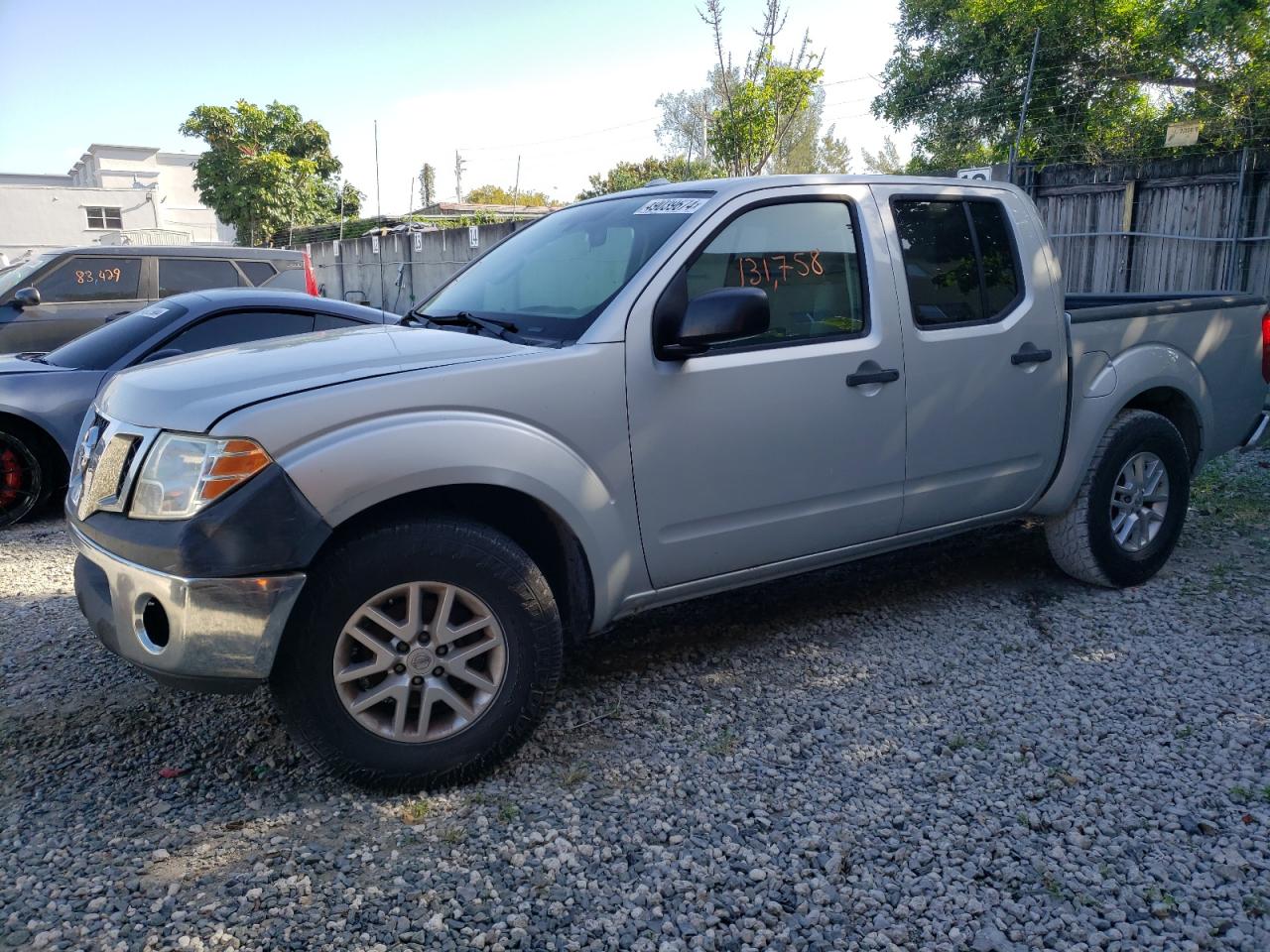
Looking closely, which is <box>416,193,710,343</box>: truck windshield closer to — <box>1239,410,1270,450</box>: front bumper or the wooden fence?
<box>1239,410,1270,450</box>: front bumper

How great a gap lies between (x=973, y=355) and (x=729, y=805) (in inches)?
84.2

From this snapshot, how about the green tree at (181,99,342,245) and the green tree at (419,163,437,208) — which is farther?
the green tree at (419,163,437,208)

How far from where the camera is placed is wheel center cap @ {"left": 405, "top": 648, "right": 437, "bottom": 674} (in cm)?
297

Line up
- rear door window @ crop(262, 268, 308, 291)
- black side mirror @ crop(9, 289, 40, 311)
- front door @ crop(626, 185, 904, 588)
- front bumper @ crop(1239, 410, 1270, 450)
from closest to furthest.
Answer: front door @ crop(626, 185, 904, 588) → front bumper @ crop(1239, 410, 1270, 450) → black side mirror @ crop(9, 289, 40, 311) → rear door window @ crop(262, 268, 308, 291)

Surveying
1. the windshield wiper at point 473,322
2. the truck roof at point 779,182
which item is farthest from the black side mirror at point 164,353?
the truck roof at point 779,182

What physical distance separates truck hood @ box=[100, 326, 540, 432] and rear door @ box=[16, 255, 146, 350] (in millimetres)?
6923

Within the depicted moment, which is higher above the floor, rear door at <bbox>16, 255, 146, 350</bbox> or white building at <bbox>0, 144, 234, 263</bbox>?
white building at <bbox>0, 144, 234, 263</bbox>

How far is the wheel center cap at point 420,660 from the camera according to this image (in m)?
2.97

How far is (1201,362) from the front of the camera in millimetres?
4984

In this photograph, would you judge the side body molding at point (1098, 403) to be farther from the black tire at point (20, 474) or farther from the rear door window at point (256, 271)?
the rear door window at point (256, 271)

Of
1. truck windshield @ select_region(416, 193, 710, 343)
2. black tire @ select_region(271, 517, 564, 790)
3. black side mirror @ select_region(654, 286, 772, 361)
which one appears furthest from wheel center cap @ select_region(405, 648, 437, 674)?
black side mirror @ select_region(654, 286, 772, 361)

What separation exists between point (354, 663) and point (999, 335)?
2.89 metres

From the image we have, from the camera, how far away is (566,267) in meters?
3.82

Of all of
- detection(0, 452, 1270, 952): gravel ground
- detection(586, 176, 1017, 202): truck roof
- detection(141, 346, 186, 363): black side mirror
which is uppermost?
detection(586, 176, 1017, 202): truck roof
